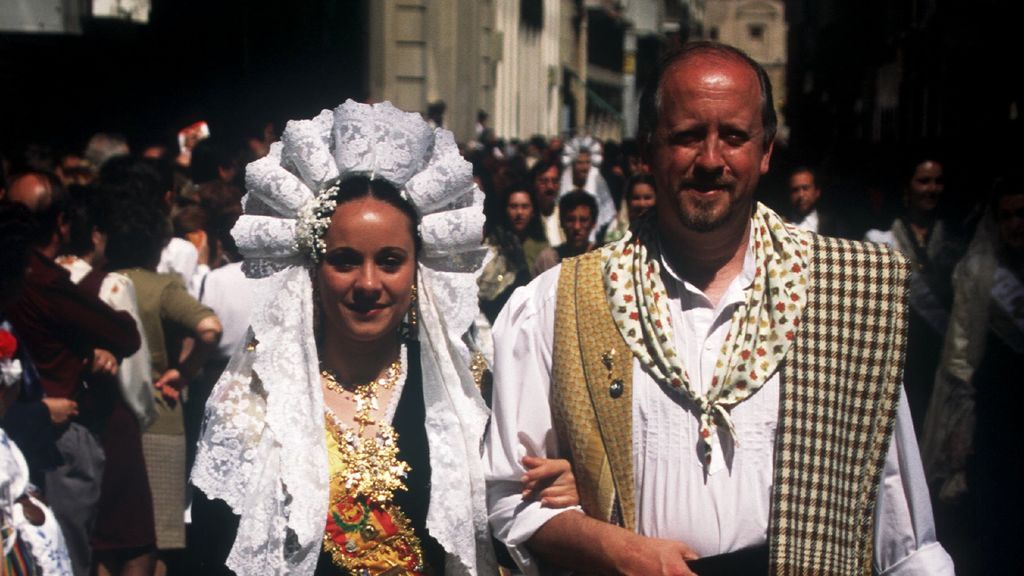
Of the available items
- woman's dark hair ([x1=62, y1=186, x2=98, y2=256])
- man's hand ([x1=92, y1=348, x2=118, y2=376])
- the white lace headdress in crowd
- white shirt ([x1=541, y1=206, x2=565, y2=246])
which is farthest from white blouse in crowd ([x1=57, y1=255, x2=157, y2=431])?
white shirt ([x1=541, y1=206, x2=565, y2=246])

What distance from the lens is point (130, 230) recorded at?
6930 mm

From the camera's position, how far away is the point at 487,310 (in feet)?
26.3

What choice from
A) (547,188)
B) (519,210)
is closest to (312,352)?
(519,210)

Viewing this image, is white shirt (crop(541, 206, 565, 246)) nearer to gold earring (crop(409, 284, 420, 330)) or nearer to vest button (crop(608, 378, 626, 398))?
gold earring (crop(409, 284, 420, 330))

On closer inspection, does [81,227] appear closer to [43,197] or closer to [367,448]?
[43,197]

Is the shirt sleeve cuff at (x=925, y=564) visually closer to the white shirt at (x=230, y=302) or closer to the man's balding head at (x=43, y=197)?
the man's balding head at (x=43, y=197)

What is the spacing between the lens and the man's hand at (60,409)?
582 cm

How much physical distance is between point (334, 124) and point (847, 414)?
1.37m

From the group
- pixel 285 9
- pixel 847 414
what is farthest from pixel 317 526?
pixel 285 9

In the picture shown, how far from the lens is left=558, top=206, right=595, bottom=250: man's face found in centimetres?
895

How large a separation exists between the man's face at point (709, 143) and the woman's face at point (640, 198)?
596cm

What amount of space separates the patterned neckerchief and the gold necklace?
0.69 m

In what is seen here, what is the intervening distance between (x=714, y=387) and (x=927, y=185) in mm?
6102

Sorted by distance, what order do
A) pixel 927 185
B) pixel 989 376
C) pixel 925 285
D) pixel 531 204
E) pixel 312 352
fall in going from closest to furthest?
pixel 312 352
pixel 989 376
pixel 925 285
pixel 927 185
pixel 531 204
